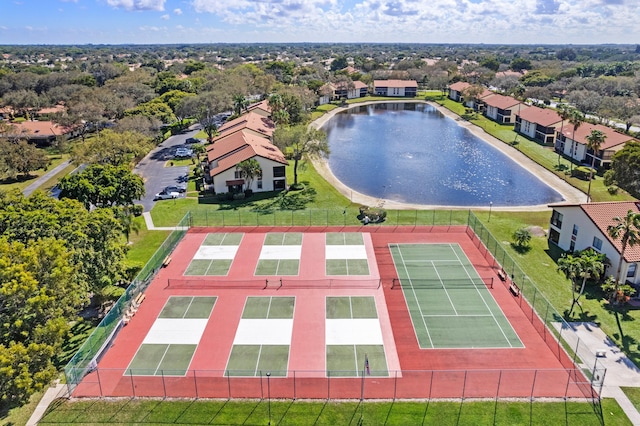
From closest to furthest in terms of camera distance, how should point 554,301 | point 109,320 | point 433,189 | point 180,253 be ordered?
point 109,320 < point 554,301 < point 180,253 < point 433,189

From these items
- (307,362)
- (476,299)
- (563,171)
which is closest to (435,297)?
(476,299)

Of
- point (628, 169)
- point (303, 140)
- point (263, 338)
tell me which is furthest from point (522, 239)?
point (303, 140)

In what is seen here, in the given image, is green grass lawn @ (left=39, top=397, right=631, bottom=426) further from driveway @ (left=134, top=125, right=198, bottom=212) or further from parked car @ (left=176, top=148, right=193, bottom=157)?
parked car @ (left=176, top=148, right=193, bottom=157)

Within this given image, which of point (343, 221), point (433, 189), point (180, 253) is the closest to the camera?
point (180, 253)

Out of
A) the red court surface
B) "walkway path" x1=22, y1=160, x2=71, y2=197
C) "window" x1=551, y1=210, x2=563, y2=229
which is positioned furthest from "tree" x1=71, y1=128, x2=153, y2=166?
"window" x1=551, y1=210, x2=563, y2=229

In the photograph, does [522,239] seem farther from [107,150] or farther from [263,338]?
[107,150]

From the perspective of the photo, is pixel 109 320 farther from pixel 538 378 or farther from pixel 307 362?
pixel 538 378

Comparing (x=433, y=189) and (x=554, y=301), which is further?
(x=433, y=189)

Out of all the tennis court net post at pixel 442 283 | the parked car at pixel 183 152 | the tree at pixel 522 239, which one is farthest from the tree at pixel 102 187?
the tree at pixel 522 239
